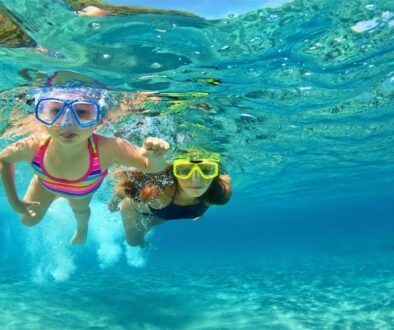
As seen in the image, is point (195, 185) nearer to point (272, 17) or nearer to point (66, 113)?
point (66, 113)

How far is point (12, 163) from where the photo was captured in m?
6.70

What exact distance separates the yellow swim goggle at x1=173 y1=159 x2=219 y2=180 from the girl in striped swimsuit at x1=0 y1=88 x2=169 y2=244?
2043mm

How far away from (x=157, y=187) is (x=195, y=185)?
54.7 inches

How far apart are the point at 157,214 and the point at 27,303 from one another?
7.42 m

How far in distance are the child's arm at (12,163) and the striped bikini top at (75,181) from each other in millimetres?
197

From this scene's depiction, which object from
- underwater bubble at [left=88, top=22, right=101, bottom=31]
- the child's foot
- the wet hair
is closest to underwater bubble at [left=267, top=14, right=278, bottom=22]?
underwater bubble at [left=88, top=22, right=101, bottom=31]

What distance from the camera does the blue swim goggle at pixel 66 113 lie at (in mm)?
5406

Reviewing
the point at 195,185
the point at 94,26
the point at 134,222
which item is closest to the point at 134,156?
the point at 195,185

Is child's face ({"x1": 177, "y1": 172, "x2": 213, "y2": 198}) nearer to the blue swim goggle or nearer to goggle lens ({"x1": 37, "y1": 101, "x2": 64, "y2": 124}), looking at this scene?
the blue swim goggle

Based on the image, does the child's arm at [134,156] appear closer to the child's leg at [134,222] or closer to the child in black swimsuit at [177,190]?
the child in black swimsuit at [177,190]

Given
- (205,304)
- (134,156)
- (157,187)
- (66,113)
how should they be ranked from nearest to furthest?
(66,113) < (134,156) < (157,187) < (205,304)

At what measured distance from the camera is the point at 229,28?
27.8ft

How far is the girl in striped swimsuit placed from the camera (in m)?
5.57

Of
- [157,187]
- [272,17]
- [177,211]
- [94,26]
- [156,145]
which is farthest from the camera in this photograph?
[177,211]
